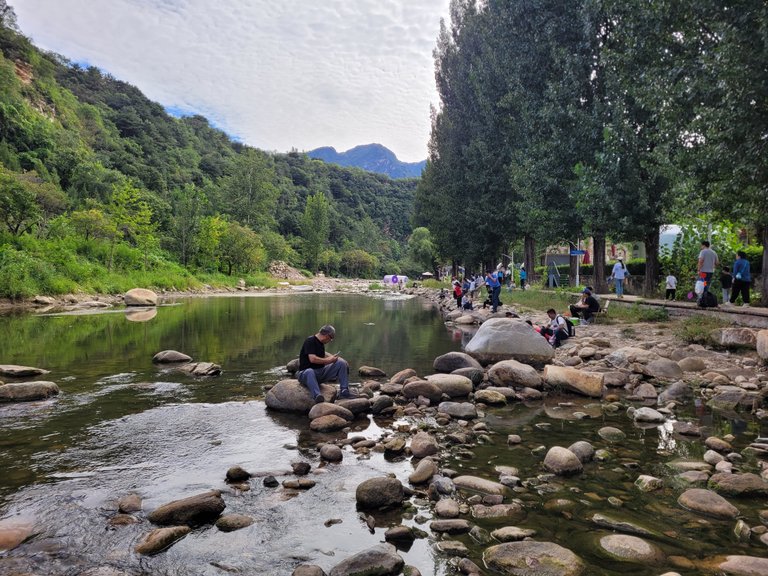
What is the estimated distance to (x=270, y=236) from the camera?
78.6 metres

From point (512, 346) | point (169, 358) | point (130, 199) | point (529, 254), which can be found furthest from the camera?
point (130, 199)

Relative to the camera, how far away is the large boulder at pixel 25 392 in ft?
28.5

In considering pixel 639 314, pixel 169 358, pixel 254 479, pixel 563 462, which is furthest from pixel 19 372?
pixel 639 314

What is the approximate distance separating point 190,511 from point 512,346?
9089mm

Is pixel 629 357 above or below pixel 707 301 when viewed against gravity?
below

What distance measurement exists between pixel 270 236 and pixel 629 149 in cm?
6652

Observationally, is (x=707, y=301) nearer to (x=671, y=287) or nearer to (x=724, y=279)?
(x=724, y=279)

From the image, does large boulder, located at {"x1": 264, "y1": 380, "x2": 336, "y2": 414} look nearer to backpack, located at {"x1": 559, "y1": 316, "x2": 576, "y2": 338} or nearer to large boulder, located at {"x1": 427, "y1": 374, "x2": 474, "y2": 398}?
large boulder, located at {"x1": 427, "y1": 374, "x2": 474, "y2": 398}

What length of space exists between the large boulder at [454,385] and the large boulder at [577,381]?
5.60ft

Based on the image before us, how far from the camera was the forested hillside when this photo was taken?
33.8 meters

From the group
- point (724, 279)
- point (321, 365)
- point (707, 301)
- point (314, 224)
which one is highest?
point (314, 224)

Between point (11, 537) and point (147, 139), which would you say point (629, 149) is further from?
point (147, 139)

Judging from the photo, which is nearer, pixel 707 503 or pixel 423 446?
pixel 707 503

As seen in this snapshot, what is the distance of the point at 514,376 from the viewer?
9.89m
